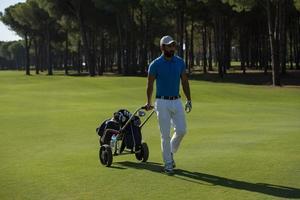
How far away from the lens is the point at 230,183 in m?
9.24

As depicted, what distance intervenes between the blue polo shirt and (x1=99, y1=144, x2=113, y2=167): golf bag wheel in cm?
185

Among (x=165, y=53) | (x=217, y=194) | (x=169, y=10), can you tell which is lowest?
(x=217, y=194)

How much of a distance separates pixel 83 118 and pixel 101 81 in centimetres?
2911

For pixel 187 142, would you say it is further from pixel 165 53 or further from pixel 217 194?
pixel 217 194

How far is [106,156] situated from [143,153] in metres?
0.80

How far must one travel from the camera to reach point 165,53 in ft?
32.8

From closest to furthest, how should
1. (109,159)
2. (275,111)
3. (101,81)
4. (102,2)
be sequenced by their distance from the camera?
(109,159), (275,111), (101,81), (102,2)

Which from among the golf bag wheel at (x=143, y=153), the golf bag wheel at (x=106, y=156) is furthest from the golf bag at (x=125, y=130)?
the golf bag wheel at (x=106, y=156)

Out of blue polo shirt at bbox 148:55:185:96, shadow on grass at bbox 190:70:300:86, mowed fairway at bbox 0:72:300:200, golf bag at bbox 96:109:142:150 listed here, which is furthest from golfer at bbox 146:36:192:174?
shadow on grass at bbox 190:70:300:86

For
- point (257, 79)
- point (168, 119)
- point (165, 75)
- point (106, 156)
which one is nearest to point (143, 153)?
point (106, 156)

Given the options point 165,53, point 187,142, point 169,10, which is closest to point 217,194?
point 165,53

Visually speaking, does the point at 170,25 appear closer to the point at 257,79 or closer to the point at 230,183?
the point at 257,79

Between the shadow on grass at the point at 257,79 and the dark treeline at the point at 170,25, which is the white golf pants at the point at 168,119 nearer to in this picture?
the dark treeline at the point at 170,25

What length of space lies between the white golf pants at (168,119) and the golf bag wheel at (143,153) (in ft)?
4.31
